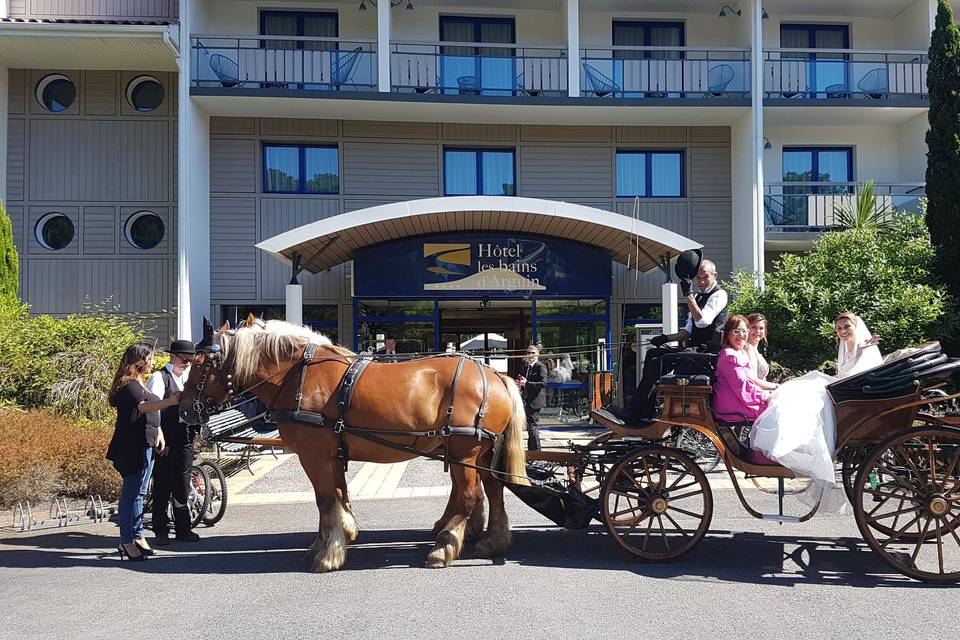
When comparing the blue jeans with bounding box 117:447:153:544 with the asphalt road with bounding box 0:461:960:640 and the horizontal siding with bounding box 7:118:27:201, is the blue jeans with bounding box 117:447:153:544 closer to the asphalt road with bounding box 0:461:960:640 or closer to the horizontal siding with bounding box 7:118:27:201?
the asphalt road with bounding box 0:461:960:640

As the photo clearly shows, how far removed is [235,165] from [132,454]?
12.0 metres

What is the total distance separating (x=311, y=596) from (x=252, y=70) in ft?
45.0

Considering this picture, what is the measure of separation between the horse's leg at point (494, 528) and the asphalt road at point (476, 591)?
15 cm

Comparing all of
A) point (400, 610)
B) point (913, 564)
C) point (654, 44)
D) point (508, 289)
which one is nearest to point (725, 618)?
point (913, 564)

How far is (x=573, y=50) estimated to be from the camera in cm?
1606

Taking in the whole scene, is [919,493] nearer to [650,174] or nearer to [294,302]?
[294,302]

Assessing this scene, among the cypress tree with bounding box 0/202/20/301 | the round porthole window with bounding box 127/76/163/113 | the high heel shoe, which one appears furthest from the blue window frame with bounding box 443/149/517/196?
the high heel shoe

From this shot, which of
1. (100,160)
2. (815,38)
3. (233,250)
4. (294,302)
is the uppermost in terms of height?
(815,38)

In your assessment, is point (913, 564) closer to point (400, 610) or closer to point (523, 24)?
point (400, 610)

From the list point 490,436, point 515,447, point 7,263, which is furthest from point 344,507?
point 7,263

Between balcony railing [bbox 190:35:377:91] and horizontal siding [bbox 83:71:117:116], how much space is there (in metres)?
2.41

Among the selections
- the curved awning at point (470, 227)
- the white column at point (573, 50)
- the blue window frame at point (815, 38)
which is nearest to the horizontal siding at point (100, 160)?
the curved awning at point (470, 227)

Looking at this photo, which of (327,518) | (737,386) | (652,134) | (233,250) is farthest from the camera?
(652,134)

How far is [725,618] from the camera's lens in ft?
14.8
